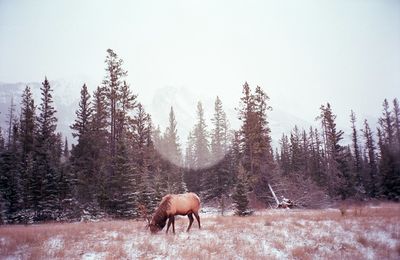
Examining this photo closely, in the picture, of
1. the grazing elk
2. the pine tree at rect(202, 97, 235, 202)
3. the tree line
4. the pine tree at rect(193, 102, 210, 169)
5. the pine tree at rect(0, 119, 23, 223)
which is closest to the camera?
the grazing elk

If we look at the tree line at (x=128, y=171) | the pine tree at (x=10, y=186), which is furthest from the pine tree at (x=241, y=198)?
Result: the pine tree at (x=10, y=186)

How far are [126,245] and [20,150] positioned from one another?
35.2m

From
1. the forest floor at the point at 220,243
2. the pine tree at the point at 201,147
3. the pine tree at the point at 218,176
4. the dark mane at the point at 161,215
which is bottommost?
the forest floor at the point at 220,243

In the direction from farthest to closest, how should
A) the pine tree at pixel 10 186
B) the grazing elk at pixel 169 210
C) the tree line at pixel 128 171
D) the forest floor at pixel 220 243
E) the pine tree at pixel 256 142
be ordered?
the pine tree at pixel 256 142, the pine tree at pixel 10 186, the tree line at pixel 128 171, the grazing elk at pixel 169 210, the forest floor at pixel 220 243

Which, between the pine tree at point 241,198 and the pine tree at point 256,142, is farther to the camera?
the pine tree at point 256,142

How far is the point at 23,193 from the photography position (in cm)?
2898

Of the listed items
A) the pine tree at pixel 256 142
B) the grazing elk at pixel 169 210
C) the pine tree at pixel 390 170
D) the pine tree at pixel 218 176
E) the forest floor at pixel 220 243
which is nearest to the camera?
the forest floor at pixel 220 243

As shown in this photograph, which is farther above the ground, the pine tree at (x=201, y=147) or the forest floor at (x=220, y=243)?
the pine tree at (x=201, y=147)

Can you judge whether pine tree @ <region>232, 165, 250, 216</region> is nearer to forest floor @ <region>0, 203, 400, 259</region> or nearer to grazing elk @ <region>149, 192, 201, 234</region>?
forest floor @ <region>0, 203, 400, 259</region>

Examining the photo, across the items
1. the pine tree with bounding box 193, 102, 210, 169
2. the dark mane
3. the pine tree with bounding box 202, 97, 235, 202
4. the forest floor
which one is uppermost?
the pine tree with bounding box 193, 102, 210, 169

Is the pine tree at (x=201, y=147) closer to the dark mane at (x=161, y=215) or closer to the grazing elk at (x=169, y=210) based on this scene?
the grazing elk at (x=169, y=210)

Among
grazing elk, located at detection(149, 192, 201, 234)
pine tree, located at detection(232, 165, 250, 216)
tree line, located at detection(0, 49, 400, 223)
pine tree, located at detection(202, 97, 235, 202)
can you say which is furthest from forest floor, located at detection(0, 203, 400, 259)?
pine tree, located at detection(202, 97, 235, 202)

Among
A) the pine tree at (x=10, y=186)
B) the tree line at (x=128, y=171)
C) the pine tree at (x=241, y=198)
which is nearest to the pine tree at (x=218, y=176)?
the tree line at (x=128, y=171)

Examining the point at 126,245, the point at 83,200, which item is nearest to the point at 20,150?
the point at 83,200
